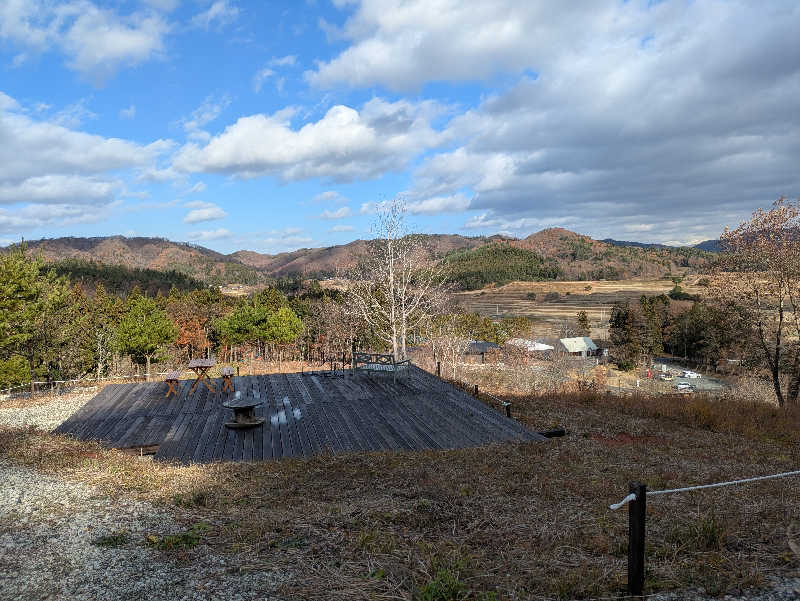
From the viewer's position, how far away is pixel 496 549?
13.9 ft

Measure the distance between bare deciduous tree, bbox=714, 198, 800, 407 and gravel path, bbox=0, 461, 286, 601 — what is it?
18.7 metres

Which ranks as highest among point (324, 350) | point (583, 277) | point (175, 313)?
point (583, 277)

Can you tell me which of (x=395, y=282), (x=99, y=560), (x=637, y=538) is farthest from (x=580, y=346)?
(x=99, y=560)

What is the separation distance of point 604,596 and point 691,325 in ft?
194

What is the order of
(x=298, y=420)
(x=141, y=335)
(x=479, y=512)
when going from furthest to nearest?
(x=141, y=335), (x=298, y=420), (x=479, y=512)

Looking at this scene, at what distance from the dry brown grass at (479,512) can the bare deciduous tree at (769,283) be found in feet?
27.3

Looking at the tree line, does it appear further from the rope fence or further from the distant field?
the distant field

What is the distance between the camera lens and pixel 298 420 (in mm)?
10555

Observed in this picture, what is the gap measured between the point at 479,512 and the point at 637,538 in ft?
7.39

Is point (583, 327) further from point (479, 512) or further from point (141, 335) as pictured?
point (479, 512)

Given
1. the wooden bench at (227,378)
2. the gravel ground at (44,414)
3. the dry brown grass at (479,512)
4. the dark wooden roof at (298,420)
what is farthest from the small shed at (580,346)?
the gravel ground at (44,414)

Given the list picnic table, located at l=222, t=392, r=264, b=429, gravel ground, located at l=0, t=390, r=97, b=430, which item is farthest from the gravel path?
gravel ground, located at l=0, t=390, r=97, b=430

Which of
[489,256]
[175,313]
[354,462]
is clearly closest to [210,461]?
[354,462]

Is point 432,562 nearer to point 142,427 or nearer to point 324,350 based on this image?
point 142,427
